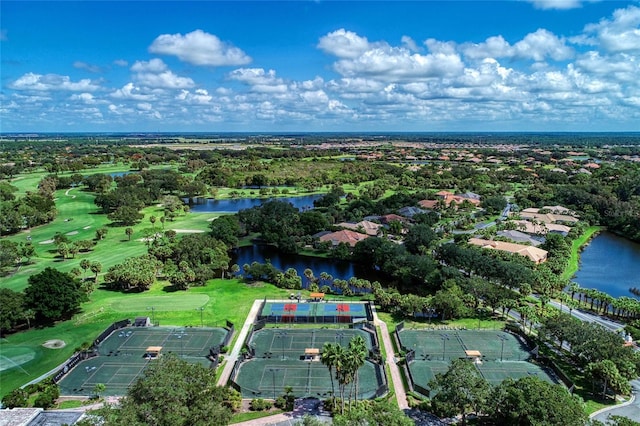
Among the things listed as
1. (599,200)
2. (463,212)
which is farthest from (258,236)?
(599,200)

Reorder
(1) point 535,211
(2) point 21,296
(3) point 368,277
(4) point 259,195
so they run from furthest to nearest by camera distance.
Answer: (4) point 259,195
(1) point 535,211
(3) point 368,277
(2) point 21,296

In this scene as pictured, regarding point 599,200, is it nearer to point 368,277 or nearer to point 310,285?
point 368,277

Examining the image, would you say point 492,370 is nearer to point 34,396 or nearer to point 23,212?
point 34,396

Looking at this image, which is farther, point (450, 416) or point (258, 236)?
point (258, 236)

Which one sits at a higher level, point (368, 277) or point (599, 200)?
point (599, 200)

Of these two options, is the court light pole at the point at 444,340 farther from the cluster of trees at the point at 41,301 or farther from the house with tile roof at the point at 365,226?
the cluster of trees at the point at 41,301

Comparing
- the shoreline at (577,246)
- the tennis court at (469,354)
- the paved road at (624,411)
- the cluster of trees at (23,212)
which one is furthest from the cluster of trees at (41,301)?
the shoreline at (577,246)

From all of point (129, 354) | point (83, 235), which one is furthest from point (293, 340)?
point (83, 235)

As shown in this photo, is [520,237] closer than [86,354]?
No
